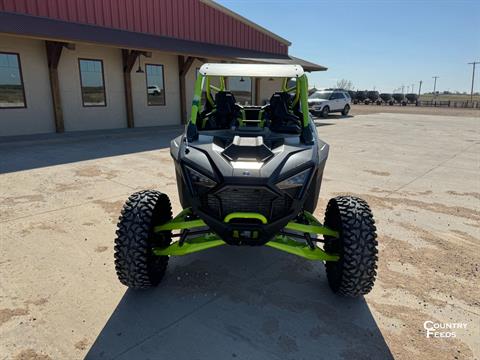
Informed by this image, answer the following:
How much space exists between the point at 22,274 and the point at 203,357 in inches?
81.1

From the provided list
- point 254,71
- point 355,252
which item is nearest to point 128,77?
point 254,71

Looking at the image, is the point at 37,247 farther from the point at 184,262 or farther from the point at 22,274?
the point at 184,262

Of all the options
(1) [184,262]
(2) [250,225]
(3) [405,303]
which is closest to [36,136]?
(1) [184,262]

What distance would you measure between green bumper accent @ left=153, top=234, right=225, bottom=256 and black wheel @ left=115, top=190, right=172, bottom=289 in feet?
0.39

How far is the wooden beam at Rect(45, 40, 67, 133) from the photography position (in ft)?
38.0

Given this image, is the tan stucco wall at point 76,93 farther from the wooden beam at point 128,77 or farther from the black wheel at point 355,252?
the black wheel at point 355,252

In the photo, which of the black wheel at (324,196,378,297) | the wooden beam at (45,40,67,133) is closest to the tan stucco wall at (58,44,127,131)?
the wooden beam at (45,40,67,133)

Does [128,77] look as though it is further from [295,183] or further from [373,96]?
[373,96]

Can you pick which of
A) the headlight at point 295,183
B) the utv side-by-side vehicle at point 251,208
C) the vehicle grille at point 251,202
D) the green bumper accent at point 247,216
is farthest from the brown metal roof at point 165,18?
the headlight at point 295,183

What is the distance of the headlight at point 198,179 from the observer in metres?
2.66

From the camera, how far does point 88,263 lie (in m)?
3.53

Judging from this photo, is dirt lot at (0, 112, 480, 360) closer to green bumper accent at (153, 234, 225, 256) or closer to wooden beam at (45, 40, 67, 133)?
green bumper accent at (153, 234, 225, 256)

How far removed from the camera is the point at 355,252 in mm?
2730

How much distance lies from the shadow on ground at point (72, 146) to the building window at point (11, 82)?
125cm
